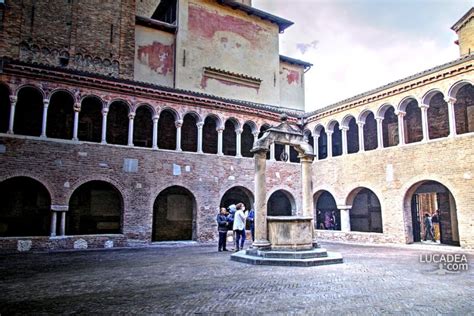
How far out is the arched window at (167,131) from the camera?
20.3 m

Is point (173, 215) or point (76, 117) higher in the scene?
point (76, 117)

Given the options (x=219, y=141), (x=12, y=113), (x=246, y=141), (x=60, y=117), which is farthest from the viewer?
(x=246, y=141)

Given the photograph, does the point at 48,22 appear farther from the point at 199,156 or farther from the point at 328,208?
the point at 328,208

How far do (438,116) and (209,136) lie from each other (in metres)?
12.1

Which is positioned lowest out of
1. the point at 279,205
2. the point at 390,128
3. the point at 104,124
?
the point at 279,205

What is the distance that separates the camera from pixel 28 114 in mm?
17141

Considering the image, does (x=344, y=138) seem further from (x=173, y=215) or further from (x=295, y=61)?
(x=173, y=215)

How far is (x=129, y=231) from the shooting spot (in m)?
17.1

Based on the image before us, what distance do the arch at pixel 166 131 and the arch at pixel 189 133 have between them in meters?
0.51

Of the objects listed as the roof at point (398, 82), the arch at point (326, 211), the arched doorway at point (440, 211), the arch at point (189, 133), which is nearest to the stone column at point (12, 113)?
the arch at point (189, 133)

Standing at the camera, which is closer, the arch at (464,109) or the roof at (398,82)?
the roof at (398,82)

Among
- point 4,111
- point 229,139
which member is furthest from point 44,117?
point 229,139

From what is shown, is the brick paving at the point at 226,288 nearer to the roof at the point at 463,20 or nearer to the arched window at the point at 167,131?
the arched window at the point at 167,131

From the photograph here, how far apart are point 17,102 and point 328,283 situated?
52.0 ft
